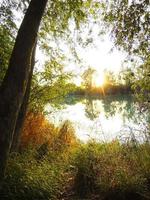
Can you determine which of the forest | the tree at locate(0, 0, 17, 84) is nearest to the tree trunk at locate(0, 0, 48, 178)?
the forest

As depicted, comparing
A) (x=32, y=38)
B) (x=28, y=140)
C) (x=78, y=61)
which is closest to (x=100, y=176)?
(x=32, y=38)

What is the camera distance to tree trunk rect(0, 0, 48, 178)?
494 cm

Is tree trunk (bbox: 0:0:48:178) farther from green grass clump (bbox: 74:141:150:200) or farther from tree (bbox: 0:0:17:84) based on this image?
tree (bbox: 0:0:17:84)

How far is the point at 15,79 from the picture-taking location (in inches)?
198

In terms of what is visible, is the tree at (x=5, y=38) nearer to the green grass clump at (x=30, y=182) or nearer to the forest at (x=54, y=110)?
the forest at (x=54, y=110)

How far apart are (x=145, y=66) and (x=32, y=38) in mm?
2633

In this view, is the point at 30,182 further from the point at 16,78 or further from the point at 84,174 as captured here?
the point at 16,78

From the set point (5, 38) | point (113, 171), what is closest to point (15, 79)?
point (113, 171)

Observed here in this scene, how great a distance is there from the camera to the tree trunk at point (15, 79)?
4.94m

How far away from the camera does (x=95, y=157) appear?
6.69 m

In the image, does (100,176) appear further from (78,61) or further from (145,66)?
(78,61)

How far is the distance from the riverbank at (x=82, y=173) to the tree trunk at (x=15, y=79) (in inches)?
19.5

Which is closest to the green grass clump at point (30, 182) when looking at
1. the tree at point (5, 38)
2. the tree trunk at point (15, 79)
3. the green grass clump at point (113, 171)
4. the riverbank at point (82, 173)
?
the riverbank at point (82, 173)

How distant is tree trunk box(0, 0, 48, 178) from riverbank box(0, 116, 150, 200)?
49 cm
